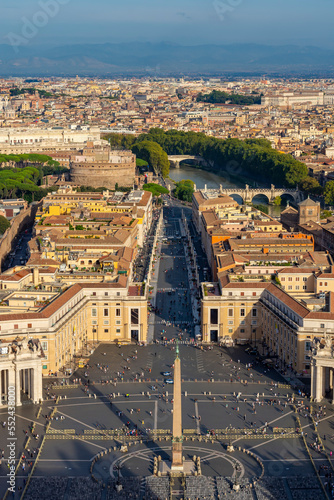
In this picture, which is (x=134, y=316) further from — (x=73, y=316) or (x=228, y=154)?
(x=228, y=154)

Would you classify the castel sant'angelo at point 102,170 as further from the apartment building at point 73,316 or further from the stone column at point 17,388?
the stone column at point 17,388

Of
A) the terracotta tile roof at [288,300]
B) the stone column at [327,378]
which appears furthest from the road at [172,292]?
the stone column at [327,378]

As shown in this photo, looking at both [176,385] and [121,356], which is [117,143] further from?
[176,385]

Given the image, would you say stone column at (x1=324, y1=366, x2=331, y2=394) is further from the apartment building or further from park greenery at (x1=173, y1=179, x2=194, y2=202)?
park greenery at (x1=173, y1=179, x2=194, y2=202)

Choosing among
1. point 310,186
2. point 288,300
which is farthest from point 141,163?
point 288,300

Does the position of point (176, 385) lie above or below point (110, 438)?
above

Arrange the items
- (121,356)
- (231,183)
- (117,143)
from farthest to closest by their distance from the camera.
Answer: (117,143) → (231,183) → (121,356)

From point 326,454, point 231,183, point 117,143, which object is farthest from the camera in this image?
point 117,143

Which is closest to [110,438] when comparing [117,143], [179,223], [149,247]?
[149,247]

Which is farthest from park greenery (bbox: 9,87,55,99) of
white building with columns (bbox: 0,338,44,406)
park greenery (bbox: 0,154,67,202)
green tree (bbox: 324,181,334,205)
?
white building with columns (bbox: 0,338,44,406)
